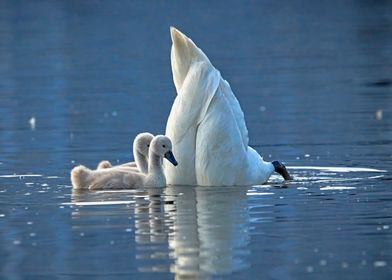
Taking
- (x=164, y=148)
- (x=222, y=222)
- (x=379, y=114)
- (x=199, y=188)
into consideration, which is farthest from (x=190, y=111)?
(x=379, y=114)

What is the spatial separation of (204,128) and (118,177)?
0.98m

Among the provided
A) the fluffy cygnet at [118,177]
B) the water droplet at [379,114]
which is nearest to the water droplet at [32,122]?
the water droplet at [379,114]

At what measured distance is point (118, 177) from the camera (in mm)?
16078

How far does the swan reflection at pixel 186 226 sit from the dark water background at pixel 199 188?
0.7 inches

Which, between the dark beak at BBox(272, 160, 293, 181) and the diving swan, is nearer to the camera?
the diving swan

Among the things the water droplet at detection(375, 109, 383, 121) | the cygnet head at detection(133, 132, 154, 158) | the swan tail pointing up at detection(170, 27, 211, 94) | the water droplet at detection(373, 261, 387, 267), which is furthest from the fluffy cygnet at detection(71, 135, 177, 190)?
the water droplet at detection(375, 109, 383, 121)

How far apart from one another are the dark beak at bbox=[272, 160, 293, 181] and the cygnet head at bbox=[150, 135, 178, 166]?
1.17 metres

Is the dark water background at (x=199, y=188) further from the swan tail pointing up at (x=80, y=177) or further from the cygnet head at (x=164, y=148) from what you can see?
the cygnet head at (x=164, y=148)

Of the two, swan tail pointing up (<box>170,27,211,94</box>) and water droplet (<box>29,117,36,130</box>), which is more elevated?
swan tail pointing up (<box>170,27,211,94</box>)

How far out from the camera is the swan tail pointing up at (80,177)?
15.9 metres

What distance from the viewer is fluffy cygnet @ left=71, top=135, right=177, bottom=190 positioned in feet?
52.3

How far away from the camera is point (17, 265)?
39.8ft

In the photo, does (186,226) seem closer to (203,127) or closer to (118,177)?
(203,127)

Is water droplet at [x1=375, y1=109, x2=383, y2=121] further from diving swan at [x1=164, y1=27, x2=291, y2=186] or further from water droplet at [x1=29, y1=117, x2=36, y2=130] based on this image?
diving swan at [x1=164, y1=27, x2=291, y2=186]
